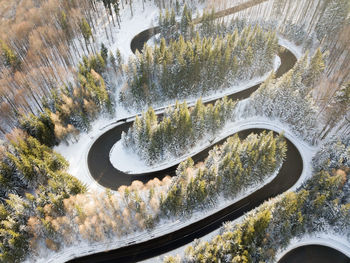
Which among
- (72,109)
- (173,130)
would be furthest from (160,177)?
(72,109)

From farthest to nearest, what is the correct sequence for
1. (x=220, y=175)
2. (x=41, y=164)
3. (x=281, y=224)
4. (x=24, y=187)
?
(x=24, y=187) → (x=41, y=164) → (x=220, y=175) → (x=281, y=224)

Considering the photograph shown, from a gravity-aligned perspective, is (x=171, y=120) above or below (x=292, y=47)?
below

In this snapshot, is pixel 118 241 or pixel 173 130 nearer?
pixel 118 241

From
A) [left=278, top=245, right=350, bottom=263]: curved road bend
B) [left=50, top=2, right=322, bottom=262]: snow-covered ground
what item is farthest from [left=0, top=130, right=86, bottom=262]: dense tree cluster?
[left=278, top=245, right=350, bottom=263]: curved road bend

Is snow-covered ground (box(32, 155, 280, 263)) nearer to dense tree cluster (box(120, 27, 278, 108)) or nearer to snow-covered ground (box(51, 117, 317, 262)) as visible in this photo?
snow-covered ground (box(51, 117, 317, 262))

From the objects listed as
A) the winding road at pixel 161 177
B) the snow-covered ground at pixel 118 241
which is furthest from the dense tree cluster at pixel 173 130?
the snow-covered ground at pixel 118 241

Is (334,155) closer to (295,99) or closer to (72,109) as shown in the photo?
(295,99)

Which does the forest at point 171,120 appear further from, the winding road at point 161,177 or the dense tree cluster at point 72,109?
the winding road at point 161,177
